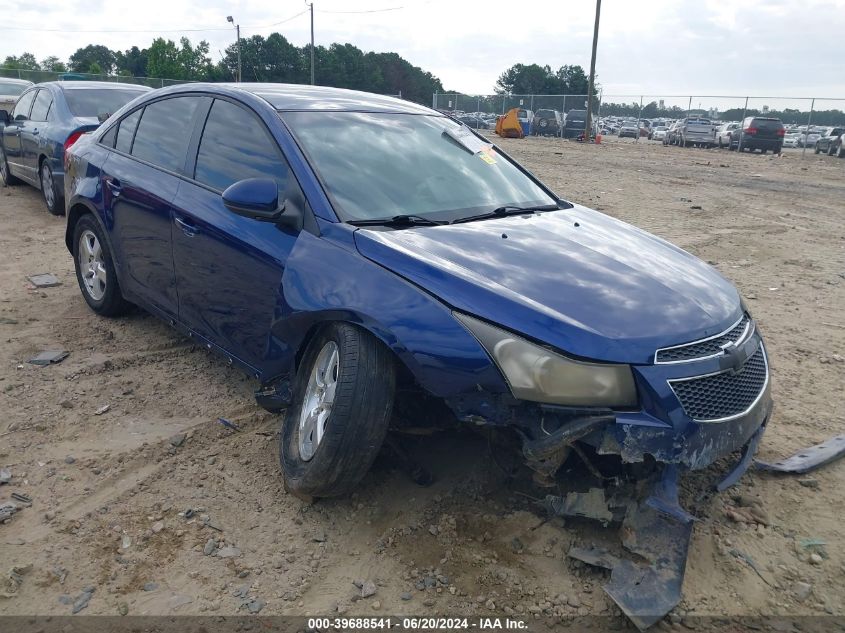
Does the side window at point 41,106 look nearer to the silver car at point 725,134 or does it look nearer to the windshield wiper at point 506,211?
the windshield wiper at point 506,211

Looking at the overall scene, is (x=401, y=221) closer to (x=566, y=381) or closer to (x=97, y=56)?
(x=566, y=381)

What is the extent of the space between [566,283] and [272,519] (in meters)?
1.55

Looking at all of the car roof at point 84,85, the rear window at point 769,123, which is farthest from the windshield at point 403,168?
the rear window at point 769,123

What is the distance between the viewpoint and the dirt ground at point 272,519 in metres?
2.56

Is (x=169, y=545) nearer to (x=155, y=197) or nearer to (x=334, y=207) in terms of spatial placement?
(x=334, y=207)

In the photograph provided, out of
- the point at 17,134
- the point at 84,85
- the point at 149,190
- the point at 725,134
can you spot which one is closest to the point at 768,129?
the point at 725,134

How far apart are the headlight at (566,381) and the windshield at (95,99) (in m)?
8.05

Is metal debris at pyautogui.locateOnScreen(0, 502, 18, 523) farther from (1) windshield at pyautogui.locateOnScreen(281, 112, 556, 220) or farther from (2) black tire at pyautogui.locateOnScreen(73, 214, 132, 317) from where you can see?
(2) black tire at pyautogui.locateOnScreen(73, 214, 132, 317)

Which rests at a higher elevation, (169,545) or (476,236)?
(476,236)

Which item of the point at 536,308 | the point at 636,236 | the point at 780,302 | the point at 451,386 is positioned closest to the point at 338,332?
the point at 451,386

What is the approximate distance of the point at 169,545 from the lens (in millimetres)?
2836

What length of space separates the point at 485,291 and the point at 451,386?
374 millimetres

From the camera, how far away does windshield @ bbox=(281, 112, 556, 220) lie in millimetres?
3389

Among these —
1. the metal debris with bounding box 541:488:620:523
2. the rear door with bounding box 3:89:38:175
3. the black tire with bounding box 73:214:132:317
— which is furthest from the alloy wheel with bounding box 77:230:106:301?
the rear door with bounding box 3:89:38:175
